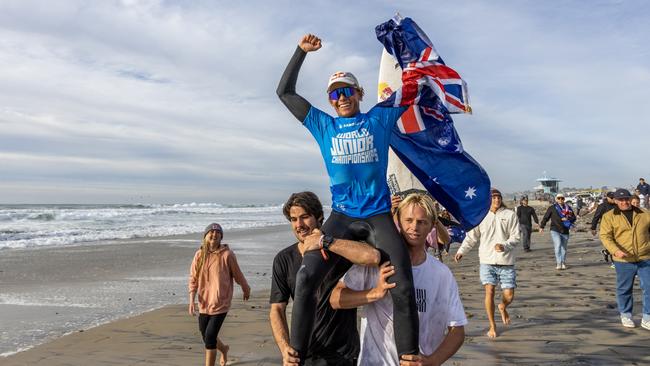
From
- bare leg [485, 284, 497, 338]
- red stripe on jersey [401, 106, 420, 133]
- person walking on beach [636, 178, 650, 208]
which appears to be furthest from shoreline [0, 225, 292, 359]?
person walking on beach [636, 178, 650, 208]

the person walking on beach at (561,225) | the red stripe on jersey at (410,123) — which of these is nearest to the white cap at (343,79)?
the red stripe on jersey at (410,123)

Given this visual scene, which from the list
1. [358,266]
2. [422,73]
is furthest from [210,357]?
[422,73]

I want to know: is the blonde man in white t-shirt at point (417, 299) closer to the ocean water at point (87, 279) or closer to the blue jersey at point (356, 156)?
the blue jersey at point (356, 156)

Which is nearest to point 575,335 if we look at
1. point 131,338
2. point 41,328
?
point 131,338

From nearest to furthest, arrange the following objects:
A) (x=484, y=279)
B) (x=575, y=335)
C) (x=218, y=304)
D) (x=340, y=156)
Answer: (x=340, y=156), (x=218, y=304), (x=575, y=335), (x=484, y=279)

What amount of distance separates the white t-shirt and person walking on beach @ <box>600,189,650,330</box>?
6169 millimetres

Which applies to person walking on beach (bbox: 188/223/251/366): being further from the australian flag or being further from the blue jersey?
the blue jersey

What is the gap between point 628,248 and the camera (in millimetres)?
7629

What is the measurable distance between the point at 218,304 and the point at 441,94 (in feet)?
12.5

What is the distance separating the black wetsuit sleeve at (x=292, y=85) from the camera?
11.5 ft

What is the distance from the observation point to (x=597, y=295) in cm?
997

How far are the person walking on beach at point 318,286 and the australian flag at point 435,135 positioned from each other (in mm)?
1025

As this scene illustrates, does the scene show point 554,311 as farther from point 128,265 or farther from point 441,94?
point 128,265

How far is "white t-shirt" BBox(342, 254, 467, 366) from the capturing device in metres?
2.79
